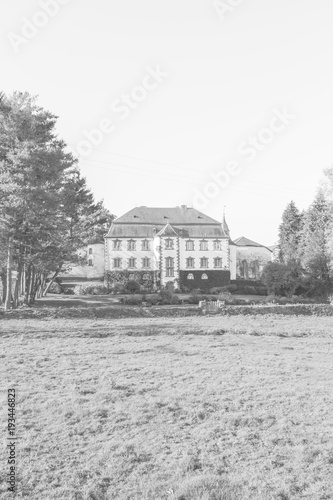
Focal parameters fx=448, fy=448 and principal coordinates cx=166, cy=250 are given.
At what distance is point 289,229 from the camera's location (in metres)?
71.3

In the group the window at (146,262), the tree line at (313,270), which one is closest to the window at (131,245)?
the window at (146,262)

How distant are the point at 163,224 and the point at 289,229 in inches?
890

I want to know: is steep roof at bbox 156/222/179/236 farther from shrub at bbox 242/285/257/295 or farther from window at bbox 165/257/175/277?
shrub at bbox 242/285/257/295

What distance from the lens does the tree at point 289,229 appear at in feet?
224

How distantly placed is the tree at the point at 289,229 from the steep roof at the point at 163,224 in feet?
44.7

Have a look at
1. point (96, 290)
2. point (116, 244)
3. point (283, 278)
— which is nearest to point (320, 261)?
point (283, 278)

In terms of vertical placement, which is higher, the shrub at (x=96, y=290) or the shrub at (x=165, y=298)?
the shrub at (x=96, y=290)

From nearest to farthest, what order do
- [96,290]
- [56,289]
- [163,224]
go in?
[96,290] → [56,289] → [163,224]

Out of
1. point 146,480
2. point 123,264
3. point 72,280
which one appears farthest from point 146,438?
point 72,280

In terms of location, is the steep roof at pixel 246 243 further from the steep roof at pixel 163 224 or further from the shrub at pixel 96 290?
the shrub at pixel 96 290

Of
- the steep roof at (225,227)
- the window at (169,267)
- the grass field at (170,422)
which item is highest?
the steep roof at (225,227)

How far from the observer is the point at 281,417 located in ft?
26.1

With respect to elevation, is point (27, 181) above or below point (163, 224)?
below

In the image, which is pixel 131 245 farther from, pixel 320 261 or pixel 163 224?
pixel 320 261
